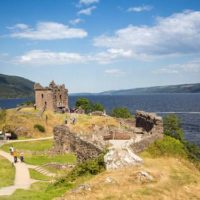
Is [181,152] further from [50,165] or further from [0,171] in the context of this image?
[0,171]

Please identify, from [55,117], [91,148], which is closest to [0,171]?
[91,148]


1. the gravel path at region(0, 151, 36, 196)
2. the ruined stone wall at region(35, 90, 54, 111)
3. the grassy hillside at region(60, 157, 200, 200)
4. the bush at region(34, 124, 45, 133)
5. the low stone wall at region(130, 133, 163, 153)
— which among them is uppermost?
the ruined stone wall at region(35, 90, 54, 111)

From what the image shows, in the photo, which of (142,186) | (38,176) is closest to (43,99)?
(38,176)

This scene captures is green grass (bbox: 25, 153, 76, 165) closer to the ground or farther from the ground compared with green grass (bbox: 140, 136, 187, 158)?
closer to the ground

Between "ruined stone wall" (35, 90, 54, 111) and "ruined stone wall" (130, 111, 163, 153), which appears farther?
"ruined stone wall" (35, 90, 54, 111)

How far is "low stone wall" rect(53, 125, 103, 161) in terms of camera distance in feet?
107

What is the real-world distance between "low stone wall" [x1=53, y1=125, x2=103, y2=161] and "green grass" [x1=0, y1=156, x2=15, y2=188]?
673 cm

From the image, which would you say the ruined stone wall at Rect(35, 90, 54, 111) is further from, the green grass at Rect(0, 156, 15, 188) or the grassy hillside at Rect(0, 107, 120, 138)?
the green grass at Rect(0, 156, 15, 188)

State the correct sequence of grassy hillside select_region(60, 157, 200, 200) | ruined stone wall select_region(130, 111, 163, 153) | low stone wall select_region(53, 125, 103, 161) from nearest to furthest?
grassy hillside select_region(60, 157, 200, 200)
low stone wall select_region(53, 125, 103, 161)
ruined stone wall select_region(130, 111, 163, 153)

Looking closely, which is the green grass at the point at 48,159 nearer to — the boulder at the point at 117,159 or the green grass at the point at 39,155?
the green grass at the point at 39,155

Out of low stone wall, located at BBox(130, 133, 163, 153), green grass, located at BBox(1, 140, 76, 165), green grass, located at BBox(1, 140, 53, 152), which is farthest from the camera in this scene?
green grass, located at BBox(1, 140, 53, 152)

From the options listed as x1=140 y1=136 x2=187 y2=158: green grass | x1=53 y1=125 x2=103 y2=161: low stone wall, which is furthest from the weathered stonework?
x1=140 y1=136 x2=187 y2=158: green grass

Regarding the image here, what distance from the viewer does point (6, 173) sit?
37.4m

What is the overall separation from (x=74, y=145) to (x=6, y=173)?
7.80 metres
